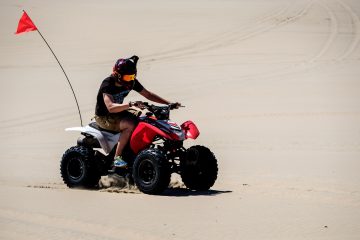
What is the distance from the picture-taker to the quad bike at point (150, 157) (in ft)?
26.7

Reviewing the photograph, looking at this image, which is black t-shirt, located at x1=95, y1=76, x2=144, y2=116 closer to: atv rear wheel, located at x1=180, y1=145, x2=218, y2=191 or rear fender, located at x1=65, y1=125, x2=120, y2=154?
rear fender, located at x1=65, y1=125, x2=120, y2=154

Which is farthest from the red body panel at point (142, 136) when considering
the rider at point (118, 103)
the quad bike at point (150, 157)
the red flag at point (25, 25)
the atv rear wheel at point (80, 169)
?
the red flag at point (25, 25)

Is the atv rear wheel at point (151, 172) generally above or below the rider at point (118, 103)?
below

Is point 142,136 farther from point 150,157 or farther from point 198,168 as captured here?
point 198,168

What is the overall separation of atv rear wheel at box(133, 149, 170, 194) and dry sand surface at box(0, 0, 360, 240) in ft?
0.45

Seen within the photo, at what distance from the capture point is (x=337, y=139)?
1259cm

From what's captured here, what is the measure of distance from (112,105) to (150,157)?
791mm

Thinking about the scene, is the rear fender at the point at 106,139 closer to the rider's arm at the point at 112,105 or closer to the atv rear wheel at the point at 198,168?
the rider's arm at the point at 112,105

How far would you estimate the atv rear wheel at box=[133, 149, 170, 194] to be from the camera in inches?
316

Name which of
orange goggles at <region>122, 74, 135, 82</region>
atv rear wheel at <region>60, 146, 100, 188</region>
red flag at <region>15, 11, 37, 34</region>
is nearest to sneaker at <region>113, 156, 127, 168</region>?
atv rear wheel at <region>60, 146, 100, 188</region>

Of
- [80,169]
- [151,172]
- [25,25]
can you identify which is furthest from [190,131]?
[25,25]

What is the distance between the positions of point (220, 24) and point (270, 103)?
17.6m

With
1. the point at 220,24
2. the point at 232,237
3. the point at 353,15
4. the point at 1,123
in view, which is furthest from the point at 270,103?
the point at 353,15

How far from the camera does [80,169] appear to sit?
8.99 metres
